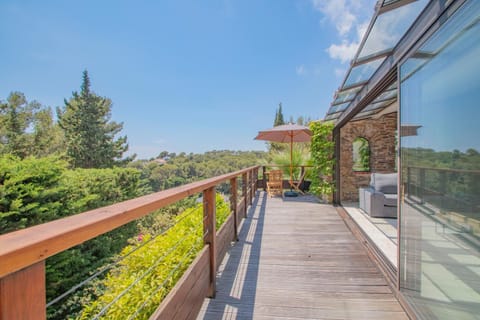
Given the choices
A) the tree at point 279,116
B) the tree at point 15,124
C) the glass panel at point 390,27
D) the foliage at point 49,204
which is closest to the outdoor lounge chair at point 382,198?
the glass panel at point 390,27

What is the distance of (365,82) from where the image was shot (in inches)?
122

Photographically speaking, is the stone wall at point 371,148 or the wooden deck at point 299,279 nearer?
the wooden deck at point 299,279

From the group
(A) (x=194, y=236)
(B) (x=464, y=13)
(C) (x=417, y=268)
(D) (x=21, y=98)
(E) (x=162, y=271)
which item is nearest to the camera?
(B) (x=464, y=13)

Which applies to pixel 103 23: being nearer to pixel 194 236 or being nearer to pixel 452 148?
pixel 194 236

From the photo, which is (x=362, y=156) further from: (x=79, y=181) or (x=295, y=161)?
(x=79, y=181)

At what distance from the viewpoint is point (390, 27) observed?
1.91 meters

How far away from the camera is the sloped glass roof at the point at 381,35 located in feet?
5.47

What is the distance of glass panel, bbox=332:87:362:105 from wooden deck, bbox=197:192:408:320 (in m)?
2.22

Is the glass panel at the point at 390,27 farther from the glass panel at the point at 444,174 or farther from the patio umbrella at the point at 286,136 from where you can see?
the patio umbrella at the point at 286,136

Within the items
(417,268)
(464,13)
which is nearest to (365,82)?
(464,13)

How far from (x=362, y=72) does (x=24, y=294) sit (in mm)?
3403

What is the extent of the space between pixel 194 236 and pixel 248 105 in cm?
2108

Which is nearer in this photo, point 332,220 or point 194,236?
point 194,236

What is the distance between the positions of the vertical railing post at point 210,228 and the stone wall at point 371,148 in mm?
4996
